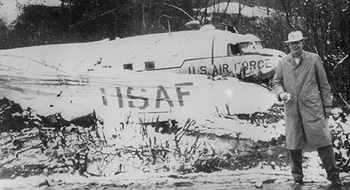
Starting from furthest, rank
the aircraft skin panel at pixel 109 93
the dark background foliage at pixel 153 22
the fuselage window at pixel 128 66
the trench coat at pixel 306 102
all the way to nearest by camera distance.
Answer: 1. the fuselage window at pixel 128 66
2. the dark background foliage at pixel 153 22
3. the aircraft skin panel at pixel 109 93
4. the trench coat at pixel 306 102

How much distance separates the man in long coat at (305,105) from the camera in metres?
4.32

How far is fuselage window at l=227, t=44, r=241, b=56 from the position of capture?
239 inches

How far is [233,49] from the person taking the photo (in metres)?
6.10

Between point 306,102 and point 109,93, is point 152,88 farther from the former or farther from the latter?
point 306,102

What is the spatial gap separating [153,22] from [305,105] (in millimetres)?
2534

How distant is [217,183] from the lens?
461 centimetres

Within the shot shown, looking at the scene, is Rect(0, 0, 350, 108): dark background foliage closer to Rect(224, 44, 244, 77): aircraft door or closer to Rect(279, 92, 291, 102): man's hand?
Rect(224, 44, 244, 77): aircraft door

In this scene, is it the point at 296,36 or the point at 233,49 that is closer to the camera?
the point at 296,36

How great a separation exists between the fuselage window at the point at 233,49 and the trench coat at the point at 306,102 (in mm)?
1582

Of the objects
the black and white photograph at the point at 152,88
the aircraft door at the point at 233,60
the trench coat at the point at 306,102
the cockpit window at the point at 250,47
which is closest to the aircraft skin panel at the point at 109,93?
the black and white photograph at the point at 152,88

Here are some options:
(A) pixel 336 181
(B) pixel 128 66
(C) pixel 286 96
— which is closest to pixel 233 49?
(B) pixel 128 66

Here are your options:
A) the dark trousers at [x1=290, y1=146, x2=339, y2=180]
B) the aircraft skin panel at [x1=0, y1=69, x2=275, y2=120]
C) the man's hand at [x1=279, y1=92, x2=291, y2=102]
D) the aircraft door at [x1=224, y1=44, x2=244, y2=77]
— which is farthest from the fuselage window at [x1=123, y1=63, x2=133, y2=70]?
the dark trousers at [x1=290, y1=146, x2=339, y2=180]

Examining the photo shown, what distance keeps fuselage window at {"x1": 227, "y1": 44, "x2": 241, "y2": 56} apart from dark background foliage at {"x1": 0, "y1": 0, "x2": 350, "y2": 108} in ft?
1.23

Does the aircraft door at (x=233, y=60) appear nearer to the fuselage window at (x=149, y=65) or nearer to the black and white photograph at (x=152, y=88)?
the black and white photograph at (x=152, y=88)
